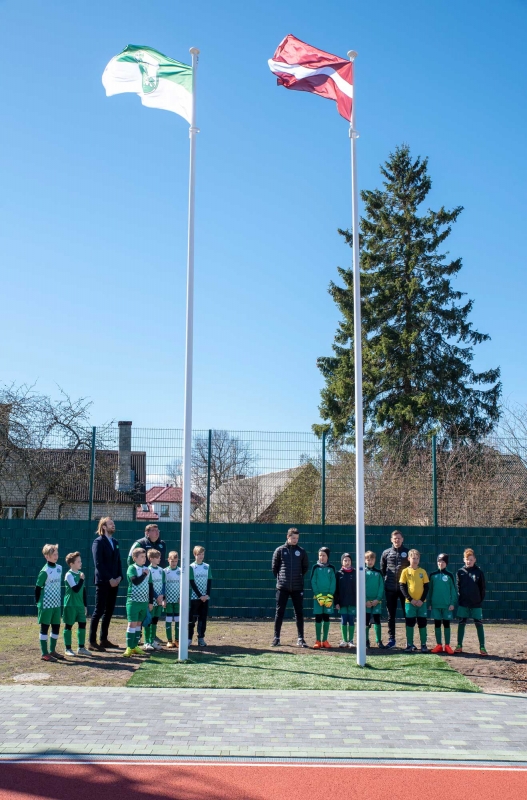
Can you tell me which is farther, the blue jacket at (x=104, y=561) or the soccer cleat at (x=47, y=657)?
the blue jacket at (x=104, y=561)

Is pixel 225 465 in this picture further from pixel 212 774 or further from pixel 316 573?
pixel 212 774

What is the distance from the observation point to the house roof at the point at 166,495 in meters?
14.6

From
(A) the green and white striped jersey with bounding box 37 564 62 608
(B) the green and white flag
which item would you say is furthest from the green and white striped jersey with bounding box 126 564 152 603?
(B) the green and white flag

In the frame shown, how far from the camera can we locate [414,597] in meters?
11.0

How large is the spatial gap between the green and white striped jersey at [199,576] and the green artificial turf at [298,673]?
38.5 inches

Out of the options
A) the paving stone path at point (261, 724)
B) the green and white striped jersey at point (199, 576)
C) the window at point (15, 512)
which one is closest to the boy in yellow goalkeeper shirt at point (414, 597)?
the paving stone path at point (261, 724)

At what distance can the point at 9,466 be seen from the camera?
66.2 feet

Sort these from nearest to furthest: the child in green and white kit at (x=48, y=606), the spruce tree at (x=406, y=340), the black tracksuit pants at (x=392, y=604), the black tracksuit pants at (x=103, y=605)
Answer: the child in green and white kit at (x=48, y=606) → the black tracksuit pants at (x=103, y=605) → the black tracksuit pants at (x=392, y=604) → the spruce tree at (x=406, y=340)

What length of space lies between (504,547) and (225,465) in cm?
608

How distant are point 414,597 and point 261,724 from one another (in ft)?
15.5

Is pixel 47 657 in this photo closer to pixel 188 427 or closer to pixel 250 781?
pixel 188 427

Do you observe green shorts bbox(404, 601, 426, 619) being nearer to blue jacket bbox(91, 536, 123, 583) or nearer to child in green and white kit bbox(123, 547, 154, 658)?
child in green and white kit bbox(123, 547, 154, 658)

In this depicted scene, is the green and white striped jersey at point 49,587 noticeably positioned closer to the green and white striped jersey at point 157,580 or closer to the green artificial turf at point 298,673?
the green and white striped jersey at point 157,580

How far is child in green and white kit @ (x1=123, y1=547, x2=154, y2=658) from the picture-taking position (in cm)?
1022
